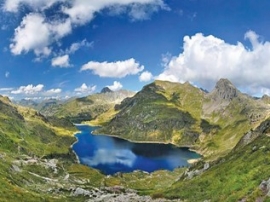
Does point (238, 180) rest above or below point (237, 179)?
below

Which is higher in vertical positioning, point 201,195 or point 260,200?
point 201,195

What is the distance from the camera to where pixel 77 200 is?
14500 cm

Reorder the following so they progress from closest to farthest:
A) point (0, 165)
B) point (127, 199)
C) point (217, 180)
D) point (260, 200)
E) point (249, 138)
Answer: point (260, 200)
point (217, 180)
point (127, 199)
point (0, 165)
point (249, 138)

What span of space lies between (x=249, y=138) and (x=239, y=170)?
73292 millimetres

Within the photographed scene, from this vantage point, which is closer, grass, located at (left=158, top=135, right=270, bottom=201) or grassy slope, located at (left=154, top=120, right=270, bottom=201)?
grassy slope, located at (left=154, top=120, right=270, bottom=201)

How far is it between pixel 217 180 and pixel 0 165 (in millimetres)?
99777

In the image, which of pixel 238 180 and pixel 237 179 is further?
pixel 237 179

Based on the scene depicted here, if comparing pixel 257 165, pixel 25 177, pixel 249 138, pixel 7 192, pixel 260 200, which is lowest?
pixel 260 200

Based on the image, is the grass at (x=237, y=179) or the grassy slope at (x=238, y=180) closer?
the grassy slope at (x=238, y=180)

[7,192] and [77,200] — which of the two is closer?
[7,192]

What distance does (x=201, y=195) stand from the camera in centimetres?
11262

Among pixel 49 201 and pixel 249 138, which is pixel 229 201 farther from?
pixel 249 138

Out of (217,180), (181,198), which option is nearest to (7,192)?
(181,198)

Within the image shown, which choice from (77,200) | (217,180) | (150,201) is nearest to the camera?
(217,180)
